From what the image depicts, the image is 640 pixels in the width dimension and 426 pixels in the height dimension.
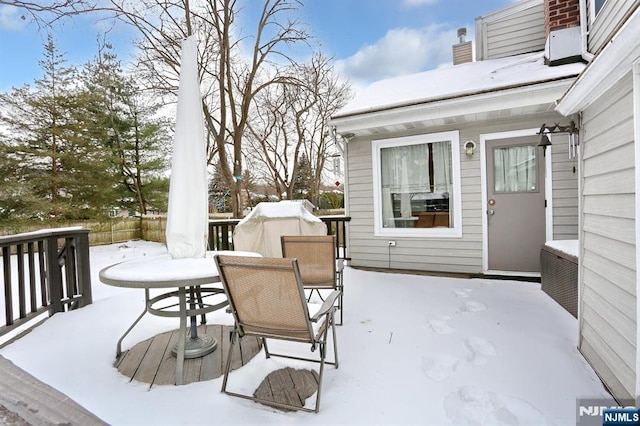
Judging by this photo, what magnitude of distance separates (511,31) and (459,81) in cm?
187

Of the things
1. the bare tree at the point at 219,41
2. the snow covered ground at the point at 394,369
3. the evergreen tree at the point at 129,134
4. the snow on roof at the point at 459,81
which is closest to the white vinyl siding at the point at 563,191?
the snow on roof at the point at 459,81

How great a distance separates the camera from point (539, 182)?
4.42 metres

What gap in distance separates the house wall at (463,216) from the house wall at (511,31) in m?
2.22

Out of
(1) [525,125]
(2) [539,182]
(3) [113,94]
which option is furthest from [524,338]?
(3) [113,94]

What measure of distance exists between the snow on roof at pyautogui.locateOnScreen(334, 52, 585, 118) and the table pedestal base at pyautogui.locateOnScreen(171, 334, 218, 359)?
11.7 feet

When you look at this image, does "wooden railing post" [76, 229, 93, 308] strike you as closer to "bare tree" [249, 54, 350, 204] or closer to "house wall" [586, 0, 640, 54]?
"house wall" [586, 0, 640, 54]

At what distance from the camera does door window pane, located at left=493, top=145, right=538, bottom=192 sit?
448 centimetres

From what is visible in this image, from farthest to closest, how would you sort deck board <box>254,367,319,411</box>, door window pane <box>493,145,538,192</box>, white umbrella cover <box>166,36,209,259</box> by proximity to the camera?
door window pane <box>493,145,538,192</box> → white umbrella cover <box>166,36,209,259</box> → deck board <box>254,367,319,411</box>

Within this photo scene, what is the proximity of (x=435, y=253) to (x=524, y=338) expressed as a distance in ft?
7.89

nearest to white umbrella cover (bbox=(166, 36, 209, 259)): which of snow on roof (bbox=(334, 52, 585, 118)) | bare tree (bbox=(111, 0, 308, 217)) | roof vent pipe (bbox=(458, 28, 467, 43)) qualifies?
snow on roof (bbox=(334, 52, 585, 118))

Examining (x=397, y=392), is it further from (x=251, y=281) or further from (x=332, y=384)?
(x=251, y=281)

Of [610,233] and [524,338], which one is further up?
[610,233]

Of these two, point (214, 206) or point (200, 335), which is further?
point (214, 206)

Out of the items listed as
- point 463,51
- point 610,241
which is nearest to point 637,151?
point 610,241
